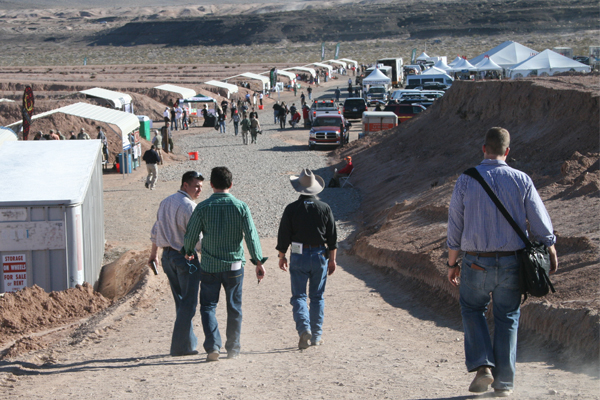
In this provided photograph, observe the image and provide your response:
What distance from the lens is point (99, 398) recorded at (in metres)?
4.75

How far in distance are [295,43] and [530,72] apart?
92579 mm

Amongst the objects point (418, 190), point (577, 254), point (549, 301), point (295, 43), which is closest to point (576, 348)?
point (549, 301)

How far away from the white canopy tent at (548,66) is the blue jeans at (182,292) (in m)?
35.3

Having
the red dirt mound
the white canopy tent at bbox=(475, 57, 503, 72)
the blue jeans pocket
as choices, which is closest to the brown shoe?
the blue jeans pocket

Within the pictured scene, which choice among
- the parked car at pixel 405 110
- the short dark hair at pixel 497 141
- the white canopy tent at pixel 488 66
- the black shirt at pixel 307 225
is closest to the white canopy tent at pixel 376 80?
the white canopy tent at pixel 488 66

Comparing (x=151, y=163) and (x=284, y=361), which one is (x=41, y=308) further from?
(x=151, y=163)

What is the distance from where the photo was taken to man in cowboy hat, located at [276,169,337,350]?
5703 millimetres

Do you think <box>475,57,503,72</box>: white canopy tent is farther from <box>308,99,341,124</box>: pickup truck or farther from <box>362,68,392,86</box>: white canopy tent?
<box>308,99,341,124</box>: pickup truck

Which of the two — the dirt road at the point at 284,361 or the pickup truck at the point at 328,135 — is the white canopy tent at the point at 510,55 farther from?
the dirt road at the point at 284,361

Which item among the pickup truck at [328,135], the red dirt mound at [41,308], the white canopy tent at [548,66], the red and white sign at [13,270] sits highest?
the white canopy tent at [548,66]

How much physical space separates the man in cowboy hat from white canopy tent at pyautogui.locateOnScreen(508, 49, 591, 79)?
34.6 metres

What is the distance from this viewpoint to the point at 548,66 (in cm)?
3725

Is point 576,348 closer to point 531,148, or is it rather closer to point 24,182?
point 24,182

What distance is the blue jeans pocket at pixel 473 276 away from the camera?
421 cm
